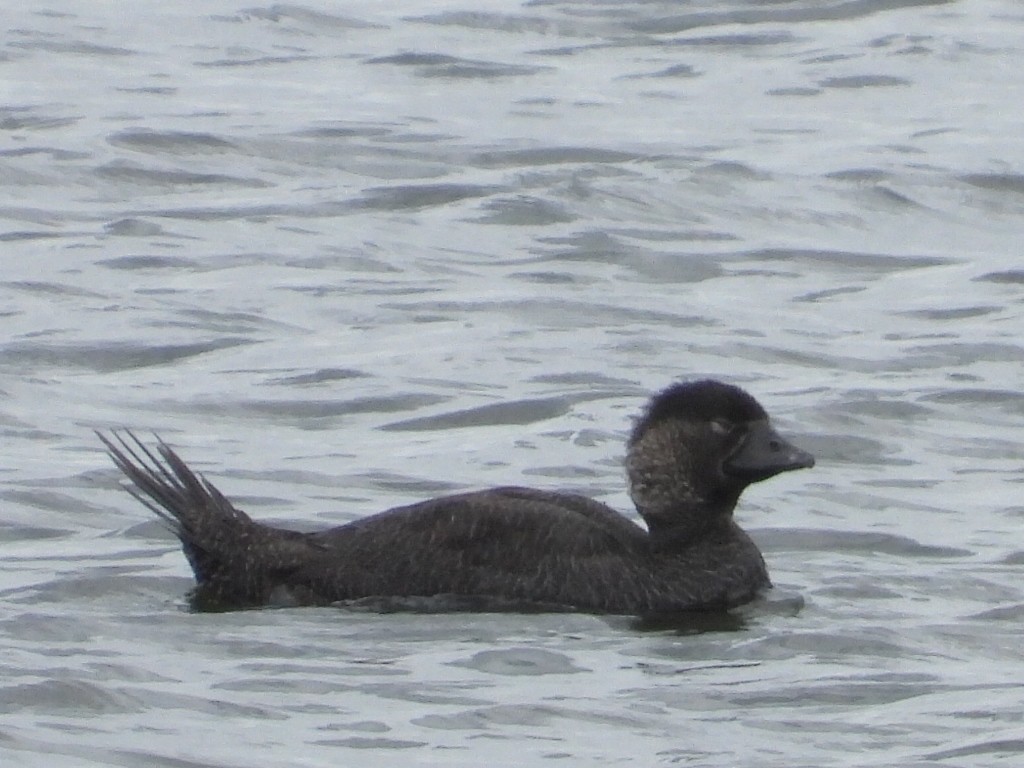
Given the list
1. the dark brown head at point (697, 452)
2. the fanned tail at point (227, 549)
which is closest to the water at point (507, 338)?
the fanned tail at point (227, 549)

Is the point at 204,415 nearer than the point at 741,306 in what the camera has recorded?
Yes

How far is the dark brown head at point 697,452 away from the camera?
29.5ft

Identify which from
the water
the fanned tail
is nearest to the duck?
the fanned tail

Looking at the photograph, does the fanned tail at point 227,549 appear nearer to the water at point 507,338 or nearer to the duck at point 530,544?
the duck at point 530,544

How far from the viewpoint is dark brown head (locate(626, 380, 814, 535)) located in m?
8.99

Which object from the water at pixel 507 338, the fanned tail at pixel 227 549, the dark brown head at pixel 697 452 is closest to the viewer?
the water at pixel 507 338

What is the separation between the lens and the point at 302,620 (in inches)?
328

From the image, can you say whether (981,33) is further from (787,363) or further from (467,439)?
(467,439)

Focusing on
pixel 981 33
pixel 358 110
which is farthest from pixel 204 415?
pixel 981 33

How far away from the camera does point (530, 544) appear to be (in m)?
8.62

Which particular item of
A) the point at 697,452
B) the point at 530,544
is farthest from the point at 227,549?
the point at 697,452

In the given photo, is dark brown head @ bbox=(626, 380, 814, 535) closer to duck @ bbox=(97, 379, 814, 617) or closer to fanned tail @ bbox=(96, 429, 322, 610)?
duck @ bbox=(97, 379, 814, 617)

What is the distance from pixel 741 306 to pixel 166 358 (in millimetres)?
2676

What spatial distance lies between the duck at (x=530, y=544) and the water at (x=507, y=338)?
147 millimetres
